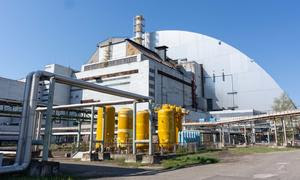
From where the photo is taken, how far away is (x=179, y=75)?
65.5 m

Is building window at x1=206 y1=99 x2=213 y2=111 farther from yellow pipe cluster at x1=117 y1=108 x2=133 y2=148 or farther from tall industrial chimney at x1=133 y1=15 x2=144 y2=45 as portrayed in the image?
yellow pipe cluster at x1=117 y1=108 x2=133 y2=148

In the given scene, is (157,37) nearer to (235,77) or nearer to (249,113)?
(235,77)

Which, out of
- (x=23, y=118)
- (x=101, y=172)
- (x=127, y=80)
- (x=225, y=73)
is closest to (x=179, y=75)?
(x=225, y=73)

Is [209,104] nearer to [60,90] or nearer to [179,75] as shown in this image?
[179,75]

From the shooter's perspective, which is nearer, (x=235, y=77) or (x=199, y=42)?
(x=235, y=77)

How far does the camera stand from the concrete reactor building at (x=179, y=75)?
185ft

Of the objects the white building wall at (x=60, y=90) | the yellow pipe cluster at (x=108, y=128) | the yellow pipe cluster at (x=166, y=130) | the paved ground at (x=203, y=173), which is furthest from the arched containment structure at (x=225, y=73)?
the paved ground at (x=203, y=173)

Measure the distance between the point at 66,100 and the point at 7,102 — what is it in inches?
1525

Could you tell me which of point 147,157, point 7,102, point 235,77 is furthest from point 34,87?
point 235,77

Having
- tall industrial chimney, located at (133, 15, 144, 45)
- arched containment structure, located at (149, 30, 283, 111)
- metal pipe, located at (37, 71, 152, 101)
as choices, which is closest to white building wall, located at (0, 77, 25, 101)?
tall industrial chimney, located at (133, 15, 144, 45)

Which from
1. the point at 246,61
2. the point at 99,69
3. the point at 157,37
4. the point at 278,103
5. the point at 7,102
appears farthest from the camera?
the point at 157,37

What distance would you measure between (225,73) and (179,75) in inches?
553

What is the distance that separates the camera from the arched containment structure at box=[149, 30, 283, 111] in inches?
2586

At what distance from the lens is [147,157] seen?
14922mm
